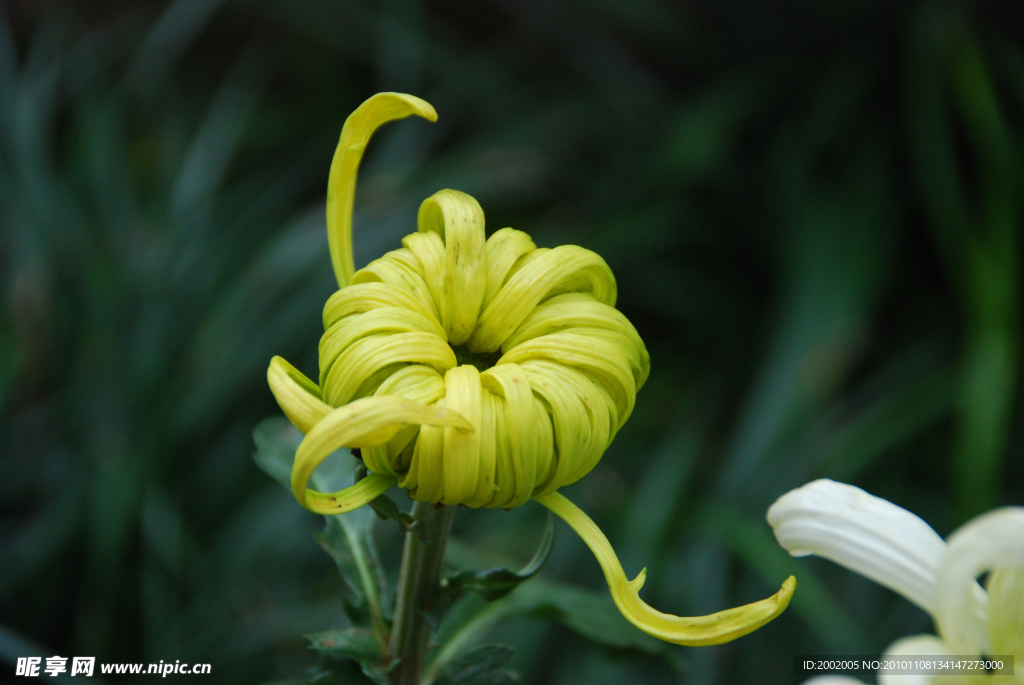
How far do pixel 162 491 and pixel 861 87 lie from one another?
2.36 meters

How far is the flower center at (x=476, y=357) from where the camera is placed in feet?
1.89

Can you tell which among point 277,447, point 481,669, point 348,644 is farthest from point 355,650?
point 277,447

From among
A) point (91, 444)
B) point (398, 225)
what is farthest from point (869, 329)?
point (91, 444)

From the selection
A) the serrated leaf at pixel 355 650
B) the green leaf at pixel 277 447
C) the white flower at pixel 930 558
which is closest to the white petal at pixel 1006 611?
the white flower at pixel 930 558

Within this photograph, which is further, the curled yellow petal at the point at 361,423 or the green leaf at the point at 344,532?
the green leaf at the point at 344,532

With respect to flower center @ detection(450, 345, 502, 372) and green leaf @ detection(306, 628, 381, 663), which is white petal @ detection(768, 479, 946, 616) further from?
green leaf @ detection(306, 628, 381, 663)

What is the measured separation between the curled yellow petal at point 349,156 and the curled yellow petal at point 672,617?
281mm

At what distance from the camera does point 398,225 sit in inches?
76.6

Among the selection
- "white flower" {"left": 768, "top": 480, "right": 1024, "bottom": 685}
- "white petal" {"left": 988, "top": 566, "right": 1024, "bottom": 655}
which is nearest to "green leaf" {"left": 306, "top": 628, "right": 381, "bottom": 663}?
"white flower" {"left": 768, "top": 480, "right": 1024, "bottom": 685}

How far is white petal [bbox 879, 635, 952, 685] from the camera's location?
1.51 ft

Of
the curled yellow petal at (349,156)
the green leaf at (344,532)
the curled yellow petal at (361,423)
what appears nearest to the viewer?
the curled yellow petal at (361,423)

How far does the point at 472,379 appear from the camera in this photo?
478 mm

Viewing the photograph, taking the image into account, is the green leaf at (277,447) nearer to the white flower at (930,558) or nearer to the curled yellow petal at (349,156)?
the curled yellow petal at (349,156)

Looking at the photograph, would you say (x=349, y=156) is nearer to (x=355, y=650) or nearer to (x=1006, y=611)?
(x=355, y=650)
